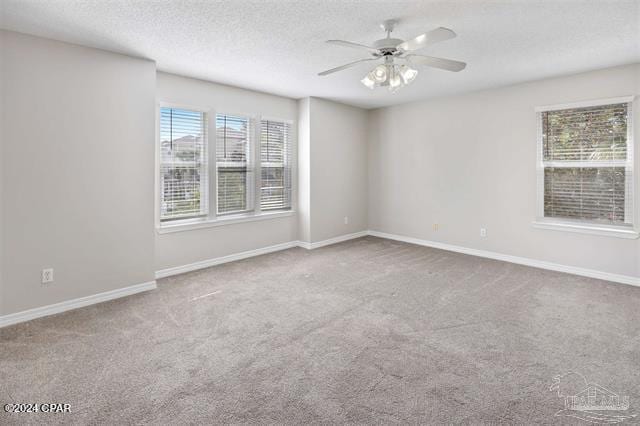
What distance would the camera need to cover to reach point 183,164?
443 centimetres

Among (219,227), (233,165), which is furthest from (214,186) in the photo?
(219,227)

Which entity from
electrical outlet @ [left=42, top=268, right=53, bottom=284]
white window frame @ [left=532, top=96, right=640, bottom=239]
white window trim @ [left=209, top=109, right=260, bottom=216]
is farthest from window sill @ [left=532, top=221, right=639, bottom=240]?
electrical outlet @ [left=42, top=268, right=53, bottom=284]

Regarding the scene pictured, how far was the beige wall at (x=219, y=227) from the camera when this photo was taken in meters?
4.27

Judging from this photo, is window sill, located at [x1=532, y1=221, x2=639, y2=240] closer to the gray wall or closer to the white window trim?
the gray wall

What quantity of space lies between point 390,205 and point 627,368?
175 inches

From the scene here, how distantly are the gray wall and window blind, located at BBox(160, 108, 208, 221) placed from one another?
5.75ft

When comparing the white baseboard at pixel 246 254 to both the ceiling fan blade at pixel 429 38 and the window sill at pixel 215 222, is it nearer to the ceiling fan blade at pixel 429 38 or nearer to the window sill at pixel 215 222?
the window sill at pixel 215 222

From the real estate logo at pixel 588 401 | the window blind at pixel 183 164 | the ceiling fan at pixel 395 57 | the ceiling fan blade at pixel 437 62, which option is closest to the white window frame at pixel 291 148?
the window blind at pixel 183 164

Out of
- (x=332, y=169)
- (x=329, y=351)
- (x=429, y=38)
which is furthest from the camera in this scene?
(x=332, y=169)

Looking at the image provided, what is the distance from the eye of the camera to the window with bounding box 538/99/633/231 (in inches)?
159

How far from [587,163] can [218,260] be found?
497 cm

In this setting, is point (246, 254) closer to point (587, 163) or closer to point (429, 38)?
point (429, 38)

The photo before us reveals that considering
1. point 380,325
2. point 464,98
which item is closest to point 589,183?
point 464,98

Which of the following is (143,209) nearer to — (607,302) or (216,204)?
(216,204)
